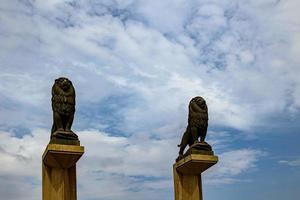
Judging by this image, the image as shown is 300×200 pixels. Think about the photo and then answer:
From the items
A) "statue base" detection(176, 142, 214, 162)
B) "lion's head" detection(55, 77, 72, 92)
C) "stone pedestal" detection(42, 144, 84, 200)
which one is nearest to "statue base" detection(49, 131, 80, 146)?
"stone pedestal" detection(42, 144, 84, 200)

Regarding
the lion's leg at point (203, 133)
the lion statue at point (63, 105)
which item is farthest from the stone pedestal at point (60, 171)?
the lion's leg at point (203, 133)

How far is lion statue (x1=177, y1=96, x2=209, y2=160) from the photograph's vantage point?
57.0 ft

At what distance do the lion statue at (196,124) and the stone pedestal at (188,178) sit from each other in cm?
50

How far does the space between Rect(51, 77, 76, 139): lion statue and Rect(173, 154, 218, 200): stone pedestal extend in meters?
4.35

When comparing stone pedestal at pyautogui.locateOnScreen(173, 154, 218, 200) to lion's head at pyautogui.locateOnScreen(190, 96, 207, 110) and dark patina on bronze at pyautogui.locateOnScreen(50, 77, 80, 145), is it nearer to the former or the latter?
lion's head at pyautogui.locateOnScreen(190, 96, 207, 110)

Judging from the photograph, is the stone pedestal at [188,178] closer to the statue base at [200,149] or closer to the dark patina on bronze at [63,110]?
the statue base at [200,149]

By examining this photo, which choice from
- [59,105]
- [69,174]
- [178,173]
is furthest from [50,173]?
[178,173]

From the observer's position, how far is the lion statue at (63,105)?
1525cm

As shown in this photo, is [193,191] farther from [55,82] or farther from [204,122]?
[55,82]

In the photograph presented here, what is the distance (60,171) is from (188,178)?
4.84 metres

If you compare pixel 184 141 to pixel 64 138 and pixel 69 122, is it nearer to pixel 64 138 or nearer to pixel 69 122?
pixel 69 122

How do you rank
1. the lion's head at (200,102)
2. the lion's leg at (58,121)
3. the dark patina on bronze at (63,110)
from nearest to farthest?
the dark patina on bronze at (63,110) → the lion's leg at (58,121) → the lion's head at (200,102)

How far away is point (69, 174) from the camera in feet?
50.5

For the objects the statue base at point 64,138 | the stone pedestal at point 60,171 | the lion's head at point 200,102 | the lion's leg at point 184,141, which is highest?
the lion's head at point 200,102
